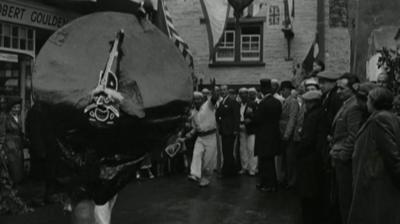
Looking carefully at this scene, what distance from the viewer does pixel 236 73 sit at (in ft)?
82.1

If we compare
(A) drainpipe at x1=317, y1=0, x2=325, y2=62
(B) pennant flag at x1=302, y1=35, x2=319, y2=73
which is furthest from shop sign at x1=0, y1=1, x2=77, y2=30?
(A) drainpipe at x1=317, y1=0, x2=325, y2=62

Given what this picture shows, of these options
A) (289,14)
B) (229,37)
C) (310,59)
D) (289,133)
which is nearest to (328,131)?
(289,133)

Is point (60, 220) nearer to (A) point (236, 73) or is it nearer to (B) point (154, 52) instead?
(B) point (154, 52)

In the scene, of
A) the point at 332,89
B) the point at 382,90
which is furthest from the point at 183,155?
the point at 382,90

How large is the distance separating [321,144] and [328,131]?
20 centimetres

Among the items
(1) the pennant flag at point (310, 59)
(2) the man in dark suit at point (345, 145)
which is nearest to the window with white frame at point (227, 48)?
(1) the pennant flag at point (310, 59)

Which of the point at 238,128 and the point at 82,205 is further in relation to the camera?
the point at 238,128

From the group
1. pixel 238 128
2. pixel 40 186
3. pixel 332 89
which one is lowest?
pixel 40 186

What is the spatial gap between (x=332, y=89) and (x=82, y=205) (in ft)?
16.8

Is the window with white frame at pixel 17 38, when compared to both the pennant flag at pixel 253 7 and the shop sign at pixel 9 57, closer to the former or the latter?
the shop sign at pixel 9 57

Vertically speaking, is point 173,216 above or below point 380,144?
below

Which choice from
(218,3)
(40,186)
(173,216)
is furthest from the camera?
(218,3)

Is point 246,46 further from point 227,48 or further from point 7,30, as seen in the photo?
point 7,30

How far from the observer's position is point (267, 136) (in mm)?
12055
